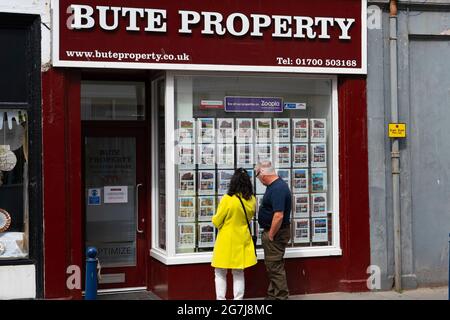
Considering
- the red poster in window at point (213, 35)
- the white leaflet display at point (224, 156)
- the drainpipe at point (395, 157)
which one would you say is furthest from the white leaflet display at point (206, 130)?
the drainpipe at point (395, 157)

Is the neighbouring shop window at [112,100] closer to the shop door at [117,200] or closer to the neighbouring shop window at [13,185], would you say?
the shop door at [117,200]

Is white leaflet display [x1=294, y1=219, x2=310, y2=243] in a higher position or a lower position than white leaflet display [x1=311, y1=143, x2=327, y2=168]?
lower

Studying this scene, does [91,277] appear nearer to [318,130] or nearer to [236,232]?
[236,232]

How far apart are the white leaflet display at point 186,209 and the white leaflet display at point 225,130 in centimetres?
90

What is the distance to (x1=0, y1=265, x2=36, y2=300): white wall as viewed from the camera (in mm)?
7727

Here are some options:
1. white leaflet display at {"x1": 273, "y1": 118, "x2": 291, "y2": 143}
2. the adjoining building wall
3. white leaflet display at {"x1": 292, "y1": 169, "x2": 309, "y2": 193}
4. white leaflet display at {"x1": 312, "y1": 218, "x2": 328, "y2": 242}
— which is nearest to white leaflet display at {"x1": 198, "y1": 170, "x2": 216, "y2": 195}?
white leaflet display at {"x1": 273, "y1": 118, "x2": 291, "y2": 143}

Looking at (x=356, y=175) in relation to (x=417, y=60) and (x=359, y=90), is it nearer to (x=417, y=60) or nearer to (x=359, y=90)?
(x=359, y=90)

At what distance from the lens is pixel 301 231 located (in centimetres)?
902

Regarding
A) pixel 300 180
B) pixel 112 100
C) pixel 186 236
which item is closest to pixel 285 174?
pixel 300 180

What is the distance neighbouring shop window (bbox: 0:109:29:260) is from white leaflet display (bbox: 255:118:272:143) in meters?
3.04

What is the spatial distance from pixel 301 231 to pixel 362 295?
1.19 meters

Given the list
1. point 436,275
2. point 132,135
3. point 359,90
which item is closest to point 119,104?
point 132,135

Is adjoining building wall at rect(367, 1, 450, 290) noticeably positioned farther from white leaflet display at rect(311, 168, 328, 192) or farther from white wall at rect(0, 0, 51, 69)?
white wall at rect(0, 0, 51, 69)

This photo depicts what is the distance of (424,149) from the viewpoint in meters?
9.21
